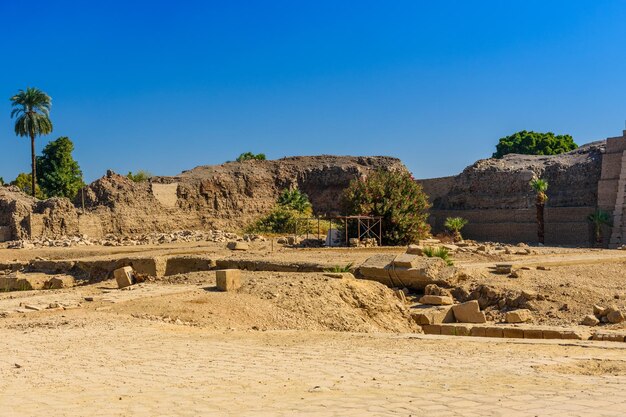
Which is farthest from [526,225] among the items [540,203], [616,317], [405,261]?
[616,317]

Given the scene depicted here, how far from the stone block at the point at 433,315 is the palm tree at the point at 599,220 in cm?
2133

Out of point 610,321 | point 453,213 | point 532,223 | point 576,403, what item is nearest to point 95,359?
point 576,403

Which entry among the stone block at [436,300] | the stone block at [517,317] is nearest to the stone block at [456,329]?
the stone block at [517,317]

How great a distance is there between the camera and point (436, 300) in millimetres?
14875

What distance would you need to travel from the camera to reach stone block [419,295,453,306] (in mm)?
14773

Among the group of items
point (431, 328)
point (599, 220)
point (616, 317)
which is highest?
point (599, 220)

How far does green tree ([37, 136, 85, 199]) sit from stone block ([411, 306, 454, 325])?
141 ft

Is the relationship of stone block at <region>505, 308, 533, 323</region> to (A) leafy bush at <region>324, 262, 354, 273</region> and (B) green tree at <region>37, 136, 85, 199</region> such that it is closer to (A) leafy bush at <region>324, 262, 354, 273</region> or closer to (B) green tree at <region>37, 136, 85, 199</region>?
(A) leafy bush at <region>324, 262, 354, 273</region>

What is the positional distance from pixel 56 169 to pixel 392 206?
110 ft

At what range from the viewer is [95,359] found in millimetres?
8352

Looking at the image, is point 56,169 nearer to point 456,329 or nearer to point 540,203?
point 540,203

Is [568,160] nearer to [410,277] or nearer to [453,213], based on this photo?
[453,213]

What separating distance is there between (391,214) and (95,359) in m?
19.7

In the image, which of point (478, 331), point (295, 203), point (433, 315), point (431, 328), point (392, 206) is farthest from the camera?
point (295, 203)
